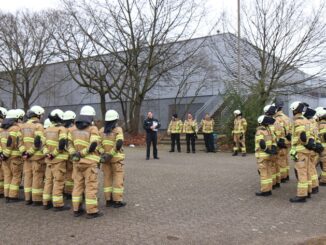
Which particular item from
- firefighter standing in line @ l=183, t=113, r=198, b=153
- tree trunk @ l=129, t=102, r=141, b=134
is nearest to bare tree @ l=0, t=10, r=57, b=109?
tree trunk @ l=129, t=102, r=141, b=134

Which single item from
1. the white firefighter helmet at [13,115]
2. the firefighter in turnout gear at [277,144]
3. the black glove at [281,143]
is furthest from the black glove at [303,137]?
the white firefighter helmet at [13,115]

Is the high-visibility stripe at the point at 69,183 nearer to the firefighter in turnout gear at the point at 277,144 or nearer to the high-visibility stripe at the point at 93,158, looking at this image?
the high-visibility stripe at the point at 93,158

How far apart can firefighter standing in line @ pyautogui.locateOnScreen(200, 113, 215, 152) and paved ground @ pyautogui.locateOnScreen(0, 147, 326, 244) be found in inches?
346

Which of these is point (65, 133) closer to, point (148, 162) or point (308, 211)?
point (308, 211)

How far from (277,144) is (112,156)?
408cm

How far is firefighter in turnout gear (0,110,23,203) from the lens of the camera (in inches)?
337

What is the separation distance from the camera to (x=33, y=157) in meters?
8.24

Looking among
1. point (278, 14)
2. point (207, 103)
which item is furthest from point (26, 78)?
point (278, 14)

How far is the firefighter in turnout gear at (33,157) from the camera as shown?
821cm

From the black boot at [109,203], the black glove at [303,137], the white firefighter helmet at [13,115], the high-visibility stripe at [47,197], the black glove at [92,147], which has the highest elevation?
the white firefighter helmet at [13,115]

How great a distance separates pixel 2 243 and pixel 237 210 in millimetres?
4212

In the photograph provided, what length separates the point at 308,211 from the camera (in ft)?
24.8

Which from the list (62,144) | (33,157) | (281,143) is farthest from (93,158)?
(281,143)

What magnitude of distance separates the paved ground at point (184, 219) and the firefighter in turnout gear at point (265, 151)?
297 mm
